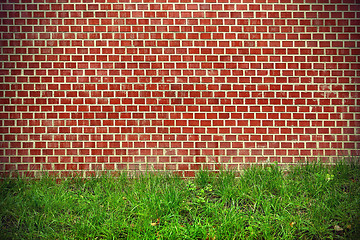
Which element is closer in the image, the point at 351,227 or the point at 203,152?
the point at 351,227

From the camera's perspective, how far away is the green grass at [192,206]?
8.32 feet

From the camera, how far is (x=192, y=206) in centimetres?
292

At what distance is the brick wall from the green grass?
0.33 metres

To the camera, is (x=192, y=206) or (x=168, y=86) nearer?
(x=192, y=206)

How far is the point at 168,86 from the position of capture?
142 inches

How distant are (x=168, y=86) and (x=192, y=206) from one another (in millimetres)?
1710

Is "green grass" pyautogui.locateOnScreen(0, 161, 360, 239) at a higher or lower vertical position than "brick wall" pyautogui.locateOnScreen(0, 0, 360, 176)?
lower

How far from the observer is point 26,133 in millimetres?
3604

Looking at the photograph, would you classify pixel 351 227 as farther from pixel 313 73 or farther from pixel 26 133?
pixel 26 133

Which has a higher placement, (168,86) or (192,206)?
(168,86)

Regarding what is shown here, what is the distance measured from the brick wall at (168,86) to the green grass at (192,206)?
33 centimetres

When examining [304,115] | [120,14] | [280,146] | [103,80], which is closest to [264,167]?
[280,146]

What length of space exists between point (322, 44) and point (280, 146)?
1.63 m

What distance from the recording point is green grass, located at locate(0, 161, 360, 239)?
2.54 metres
